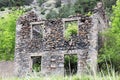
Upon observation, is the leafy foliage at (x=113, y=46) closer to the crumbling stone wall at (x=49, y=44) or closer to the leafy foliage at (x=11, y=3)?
the crumbling stone wall at (x=49, y=44)

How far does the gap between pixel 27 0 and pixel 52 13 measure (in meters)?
21.9

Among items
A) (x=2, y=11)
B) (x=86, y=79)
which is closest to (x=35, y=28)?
(x=86, y=79)

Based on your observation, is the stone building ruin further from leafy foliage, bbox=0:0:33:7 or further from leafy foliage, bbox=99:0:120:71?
leafy foliage, bbox=0:0:33:7

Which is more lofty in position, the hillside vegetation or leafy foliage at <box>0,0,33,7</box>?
leafy foliage at <box>0,0,33,7</box>

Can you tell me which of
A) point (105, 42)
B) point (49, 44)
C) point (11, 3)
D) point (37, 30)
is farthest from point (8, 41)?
point (11, 3)

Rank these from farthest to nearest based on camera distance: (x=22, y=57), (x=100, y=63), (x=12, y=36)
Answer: (x=12, y=36)
(x=22, y=57)
(x=100, y=63)

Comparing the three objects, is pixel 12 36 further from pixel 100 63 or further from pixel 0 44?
pixel 100 63

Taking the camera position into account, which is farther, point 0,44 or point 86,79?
point 0,44

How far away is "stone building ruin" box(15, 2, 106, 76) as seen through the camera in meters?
26.0

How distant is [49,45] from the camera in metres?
27.5

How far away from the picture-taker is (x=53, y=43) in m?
27.3

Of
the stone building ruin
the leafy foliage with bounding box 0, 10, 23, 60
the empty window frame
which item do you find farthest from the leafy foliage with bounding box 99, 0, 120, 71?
the leafy foliage with bounding box 0, 10, 23, 60

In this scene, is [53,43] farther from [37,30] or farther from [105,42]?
[105,42]

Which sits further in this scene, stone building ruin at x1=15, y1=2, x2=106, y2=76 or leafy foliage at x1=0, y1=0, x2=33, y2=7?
leafy foliage at x1=0, y1=0, x2=33, y2=7
